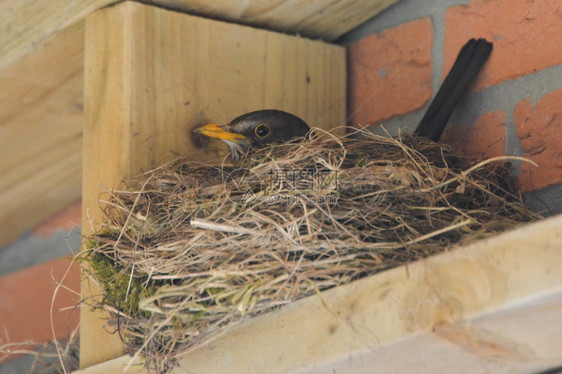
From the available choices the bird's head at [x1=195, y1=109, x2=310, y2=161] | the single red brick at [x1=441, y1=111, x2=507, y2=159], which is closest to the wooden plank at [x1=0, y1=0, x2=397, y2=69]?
the bird's head at [x1=195, y1=109, x2=310, y2=161]

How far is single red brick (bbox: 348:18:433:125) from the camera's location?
1.95 meters

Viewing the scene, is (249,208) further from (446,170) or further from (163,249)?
(446,170)

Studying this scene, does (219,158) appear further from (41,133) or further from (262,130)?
(41,133)

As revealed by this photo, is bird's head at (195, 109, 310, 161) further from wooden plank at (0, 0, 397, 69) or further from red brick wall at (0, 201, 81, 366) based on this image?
red brick wall at (0, 201, 81, 366)

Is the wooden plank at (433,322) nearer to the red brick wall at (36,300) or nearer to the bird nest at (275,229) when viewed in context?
the bird nest at (275,229)

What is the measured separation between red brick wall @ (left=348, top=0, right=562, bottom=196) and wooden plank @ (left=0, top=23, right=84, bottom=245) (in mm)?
696

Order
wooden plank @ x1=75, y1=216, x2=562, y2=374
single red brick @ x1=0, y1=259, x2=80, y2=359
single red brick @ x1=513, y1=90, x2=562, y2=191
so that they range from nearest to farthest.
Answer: wooden plank @ x1=75, y1=216, x2=562, y2=374, single red brick @ x1=513, y1=90, x2=562, y2=191, single red brick @ x1=0, y1=259, x2=80, y2=359

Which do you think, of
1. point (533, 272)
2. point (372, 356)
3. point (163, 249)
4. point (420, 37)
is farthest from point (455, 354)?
point (420, 37)

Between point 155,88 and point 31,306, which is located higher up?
point 155,88

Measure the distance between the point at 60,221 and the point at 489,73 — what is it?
4.59 feet

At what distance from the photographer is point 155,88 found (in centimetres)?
181

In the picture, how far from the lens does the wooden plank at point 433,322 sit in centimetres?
103

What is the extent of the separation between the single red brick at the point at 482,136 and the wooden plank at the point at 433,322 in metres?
0.54

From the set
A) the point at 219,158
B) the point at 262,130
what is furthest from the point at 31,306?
the point at 262,130
